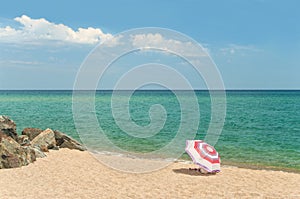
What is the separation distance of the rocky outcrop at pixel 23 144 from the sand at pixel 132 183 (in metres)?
0.43

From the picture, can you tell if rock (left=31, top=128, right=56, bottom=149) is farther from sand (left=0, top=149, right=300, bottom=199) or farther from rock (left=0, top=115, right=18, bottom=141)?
sand (left=0, top=149, right=300, bottom=199)

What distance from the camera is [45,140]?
17750 mm

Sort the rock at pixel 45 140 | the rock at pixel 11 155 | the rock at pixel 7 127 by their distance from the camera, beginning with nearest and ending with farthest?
1. the rock at pixel 11 155
2. the rock at pixel 7 127
3. the rock at pixel 45 140

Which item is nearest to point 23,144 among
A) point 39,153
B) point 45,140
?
point 39,153

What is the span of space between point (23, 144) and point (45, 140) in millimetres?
2260

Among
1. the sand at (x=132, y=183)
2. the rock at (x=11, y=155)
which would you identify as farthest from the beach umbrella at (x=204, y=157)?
the rock at (x=11, y=155)

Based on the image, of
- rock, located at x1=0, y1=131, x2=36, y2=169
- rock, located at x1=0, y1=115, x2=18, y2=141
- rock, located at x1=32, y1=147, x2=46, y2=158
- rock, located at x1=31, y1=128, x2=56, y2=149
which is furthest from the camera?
rock, located at x1=31, y1=128, x2=56, y2=149

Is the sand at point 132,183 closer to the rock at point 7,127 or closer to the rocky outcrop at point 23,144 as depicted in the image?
the rocky outcrop at point 23,144

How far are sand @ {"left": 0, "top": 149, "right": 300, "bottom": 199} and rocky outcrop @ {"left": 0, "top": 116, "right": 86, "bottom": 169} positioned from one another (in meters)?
0.43

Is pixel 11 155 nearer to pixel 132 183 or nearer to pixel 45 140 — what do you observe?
pixel 45 140

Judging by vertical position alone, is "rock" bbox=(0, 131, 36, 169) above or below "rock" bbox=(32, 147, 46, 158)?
above

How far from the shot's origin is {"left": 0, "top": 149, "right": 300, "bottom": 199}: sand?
1014cm

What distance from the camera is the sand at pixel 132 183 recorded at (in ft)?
33.3

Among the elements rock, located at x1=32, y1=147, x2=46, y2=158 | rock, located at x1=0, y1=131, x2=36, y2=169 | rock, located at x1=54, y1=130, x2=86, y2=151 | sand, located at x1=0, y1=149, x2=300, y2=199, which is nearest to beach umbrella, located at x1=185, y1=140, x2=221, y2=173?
sand, located at x1=0, y1=149, x2=300, y2=199
